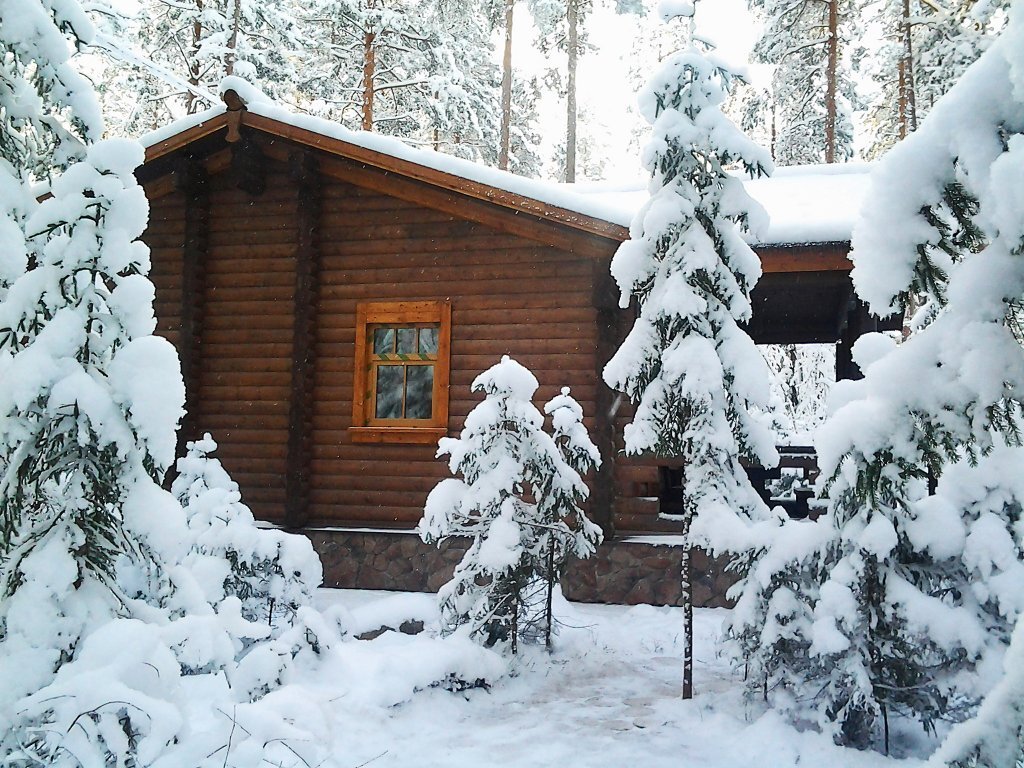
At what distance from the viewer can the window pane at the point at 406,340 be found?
1084cm

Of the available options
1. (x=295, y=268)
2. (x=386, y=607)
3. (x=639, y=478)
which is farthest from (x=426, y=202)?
(x=386, y=607)

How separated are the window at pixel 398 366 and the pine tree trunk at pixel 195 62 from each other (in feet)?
47.6

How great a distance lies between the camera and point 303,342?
35.4 feet

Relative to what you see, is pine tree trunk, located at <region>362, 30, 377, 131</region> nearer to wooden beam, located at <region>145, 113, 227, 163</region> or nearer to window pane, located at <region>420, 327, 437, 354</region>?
wooden beam, located at <region>145, 113, 227, 163</region>

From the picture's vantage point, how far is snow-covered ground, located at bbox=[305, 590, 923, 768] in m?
4.76

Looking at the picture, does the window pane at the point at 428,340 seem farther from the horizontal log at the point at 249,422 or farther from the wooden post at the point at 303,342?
the horizontal log at the point at 249,422

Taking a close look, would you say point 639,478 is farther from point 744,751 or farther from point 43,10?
point 43,10

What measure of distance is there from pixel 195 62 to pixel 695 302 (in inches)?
825

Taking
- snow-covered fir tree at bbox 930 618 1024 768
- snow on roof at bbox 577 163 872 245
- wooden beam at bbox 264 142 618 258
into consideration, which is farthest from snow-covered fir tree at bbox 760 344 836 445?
snow-covered fir tree at bbox 930 618 1024 768

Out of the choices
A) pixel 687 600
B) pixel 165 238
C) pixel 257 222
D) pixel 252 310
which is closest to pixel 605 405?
pixel 687 600

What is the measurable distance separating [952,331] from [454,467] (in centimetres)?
471

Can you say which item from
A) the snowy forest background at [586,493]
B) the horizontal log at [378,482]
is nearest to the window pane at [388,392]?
the horizontal log at [378,482]

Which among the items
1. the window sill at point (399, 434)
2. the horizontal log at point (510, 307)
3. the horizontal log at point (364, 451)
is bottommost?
the horizontal log at point (364, 451)

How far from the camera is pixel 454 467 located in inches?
270
